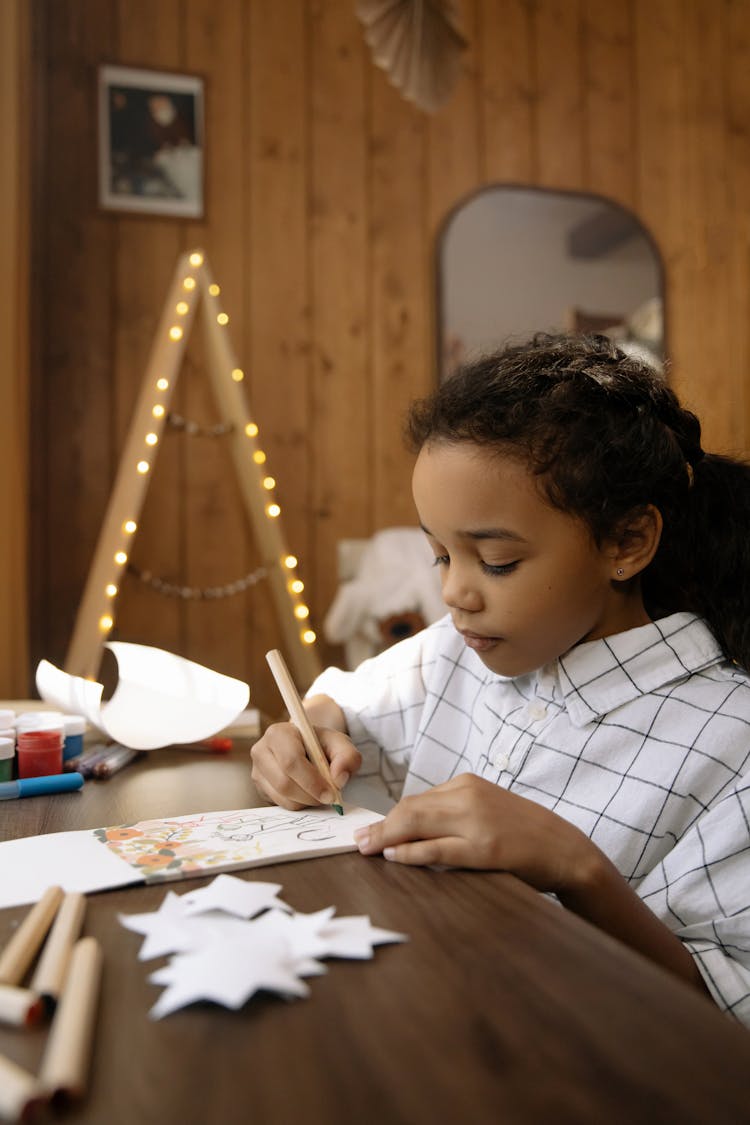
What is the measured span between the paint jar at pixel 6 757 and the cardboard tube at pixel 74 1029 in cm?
45

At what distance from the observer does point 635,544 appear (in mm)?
767

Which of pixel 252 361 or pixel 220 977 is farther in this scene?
pixel 252 361

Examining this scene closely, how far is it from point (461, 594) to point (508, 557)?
0.05 meters

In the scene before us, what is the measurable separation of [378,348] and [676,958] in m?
1.94

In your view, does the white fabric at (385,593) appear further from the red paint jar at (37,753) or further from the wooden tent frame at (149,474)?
the red paint jar at (37,753)

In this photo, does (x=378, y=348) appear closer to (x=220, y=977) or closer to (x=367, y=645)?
(x=367, y=645)

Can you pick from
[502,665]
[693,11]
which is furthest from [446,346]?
[502,665]

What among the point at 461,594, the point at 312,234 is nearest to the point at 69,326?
the point at 312,234

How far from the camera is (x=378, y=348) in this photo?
234 cm

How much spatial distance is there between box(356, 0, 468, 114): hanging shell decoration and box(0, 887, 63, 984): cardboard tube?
1.46 meters

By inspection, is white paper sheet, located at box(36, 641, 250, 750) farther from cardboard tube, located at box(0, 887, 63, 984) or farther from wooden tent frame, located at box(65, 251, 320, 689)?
wooden tent frame, located at box(65, 251, 320, 689)

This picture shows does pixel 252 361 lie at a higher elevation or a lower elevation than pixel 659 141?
lower

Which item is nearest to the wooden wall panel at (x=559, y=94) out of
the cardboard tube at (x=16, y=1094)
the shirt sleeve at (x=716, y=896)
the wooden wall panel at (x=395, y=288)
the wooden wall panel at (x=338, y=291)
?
the wooden wall panel at (x=395, y=288)

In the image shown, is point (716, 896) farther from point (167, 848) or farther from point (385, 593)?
point (385, 593)
